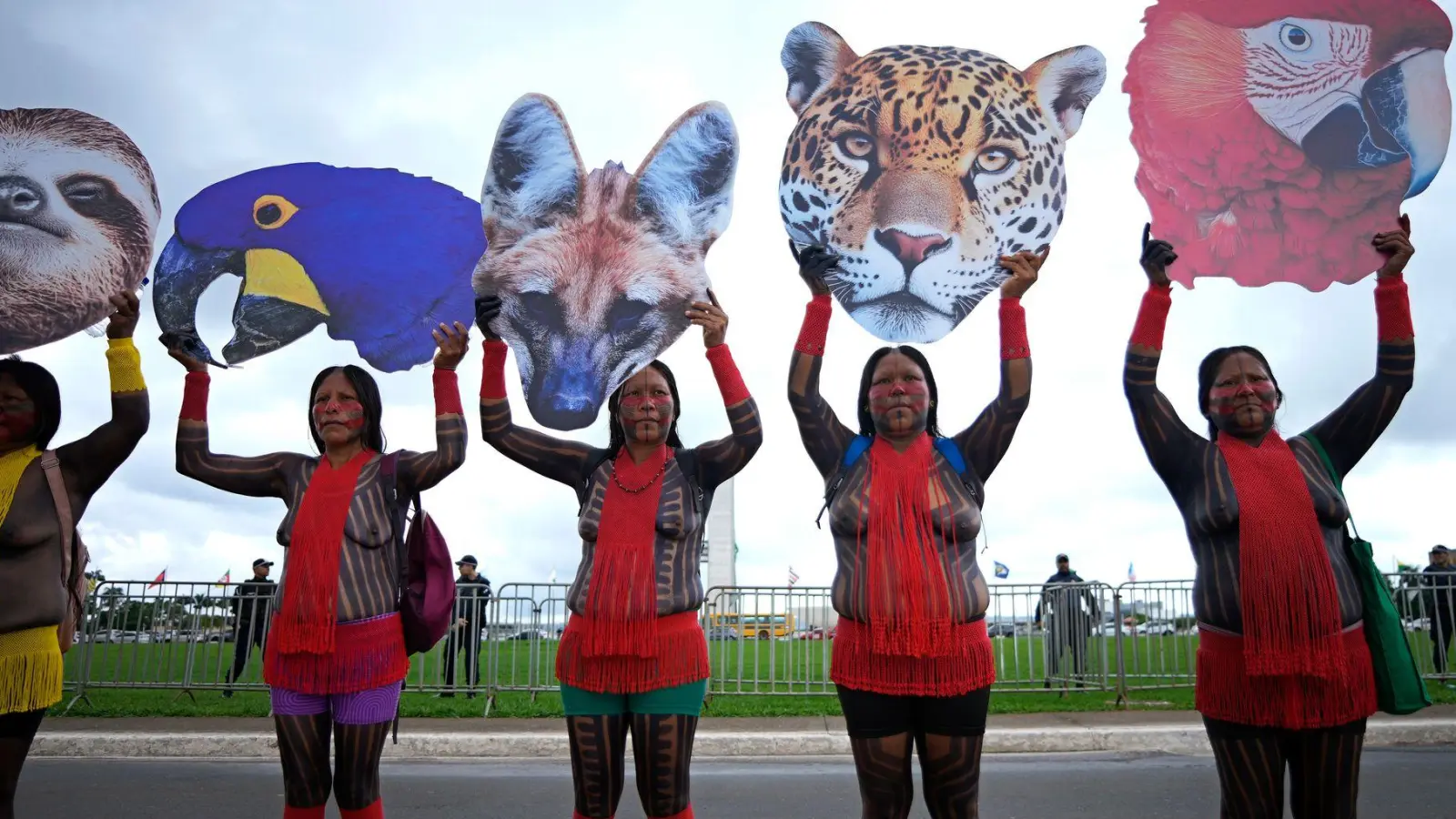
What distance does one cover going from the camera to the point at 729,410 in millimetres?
3746

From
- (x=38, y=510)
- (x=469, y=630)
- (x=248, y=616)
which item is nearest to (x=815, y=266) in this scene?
(x=38, y=510)

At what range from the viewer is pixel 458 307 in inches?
159

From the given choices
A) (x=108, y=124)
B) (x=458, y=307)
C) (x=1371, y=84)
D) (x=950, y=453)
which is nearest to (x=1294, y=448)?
(x=950, y=453)

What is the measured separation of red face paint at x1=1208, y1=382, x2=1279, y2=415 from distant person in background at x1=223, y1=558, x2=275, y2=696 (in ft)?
29.7

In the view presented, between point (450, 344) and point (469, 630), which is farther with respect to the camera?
point (469, 630)

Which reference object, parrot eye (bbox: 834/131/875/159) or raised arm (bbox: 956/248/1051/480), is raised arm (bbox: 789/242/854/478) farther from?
parrot eye (bbox: 834/131/875/159)

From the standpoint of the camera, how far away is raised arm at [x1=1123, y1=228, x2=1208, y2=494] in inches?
140

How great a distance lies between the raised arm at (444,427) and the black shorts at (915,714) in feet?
5.38

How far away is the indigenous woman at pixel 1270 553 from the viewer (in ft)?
10.4

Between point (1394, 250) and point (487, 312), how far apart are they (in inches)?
124

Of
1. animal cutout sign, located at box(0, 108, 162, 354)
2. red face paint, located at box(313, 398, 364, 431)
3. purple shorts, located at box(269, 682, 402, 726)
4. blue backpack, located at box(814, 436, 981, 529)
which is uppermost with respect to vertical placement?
animal cutout sign, located at box(0, 108, 162, 354)

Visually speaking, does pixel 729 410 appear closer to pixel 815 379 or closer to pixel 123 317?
pixel 815 379

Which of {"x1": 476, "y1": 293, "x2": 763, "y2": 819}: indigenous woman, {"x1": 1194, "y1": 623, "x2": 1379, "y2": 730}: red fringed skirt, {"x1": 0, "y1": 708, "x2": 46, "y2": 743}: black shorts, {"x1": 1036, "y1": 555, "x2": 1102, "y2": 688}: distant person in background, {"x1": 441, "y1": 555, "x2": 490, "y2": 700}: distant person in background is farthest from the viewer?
{"x1": 1036, "y1": 555, "x2": 1102, "y2": 688}: distant person in background

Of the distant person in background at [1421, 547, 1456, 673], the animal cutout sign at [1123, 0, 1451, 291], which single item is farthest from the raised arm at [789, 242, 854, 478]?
the distant person in background at [1421, 547, 1456, 673]
